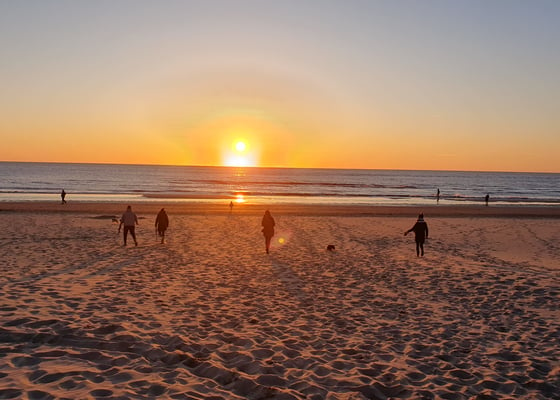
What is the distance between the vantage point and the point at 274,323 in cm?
779

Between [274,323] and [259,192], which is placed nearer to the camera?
[274,323]

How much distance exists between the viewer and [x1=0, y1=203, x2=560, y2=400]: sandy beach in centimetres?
550

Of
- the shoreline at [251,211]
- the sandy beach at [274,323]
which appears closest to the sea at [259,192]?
the shoreline at [251,211]

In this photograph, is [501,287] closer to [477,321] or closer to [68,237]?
[477,321]

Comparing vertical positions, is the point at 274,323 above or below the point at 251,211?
below

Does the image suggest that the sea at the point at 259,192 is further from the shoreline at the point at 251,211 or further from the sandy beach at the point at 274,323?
the sandy beach at the point at 274,323

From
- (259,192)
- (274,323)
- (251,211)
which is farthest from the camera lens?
(259,192)

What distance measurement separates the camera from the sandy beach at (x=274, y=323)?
18.0 feet

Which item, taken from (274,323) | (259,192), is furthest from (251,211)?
(259,192)

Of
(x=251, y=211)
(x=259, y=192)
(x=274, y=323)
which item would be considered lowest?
(x=274, y=323)

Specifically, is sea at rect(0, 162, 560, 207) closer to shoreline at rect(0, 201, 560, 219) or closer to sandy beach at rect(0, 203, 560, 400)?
shoreline at rect(0, 201, 560, 219)

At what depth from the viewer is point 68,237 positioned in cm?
1797

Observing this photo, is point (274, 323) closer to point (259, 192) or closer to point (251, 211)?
point (251, 211)

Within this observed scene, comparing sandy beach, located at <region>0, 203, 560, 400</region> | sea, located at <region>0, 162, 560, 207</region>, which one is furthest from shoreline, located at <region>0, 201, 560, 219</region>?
sandy beach, located at <region>0, 203, 560, 400</region>
